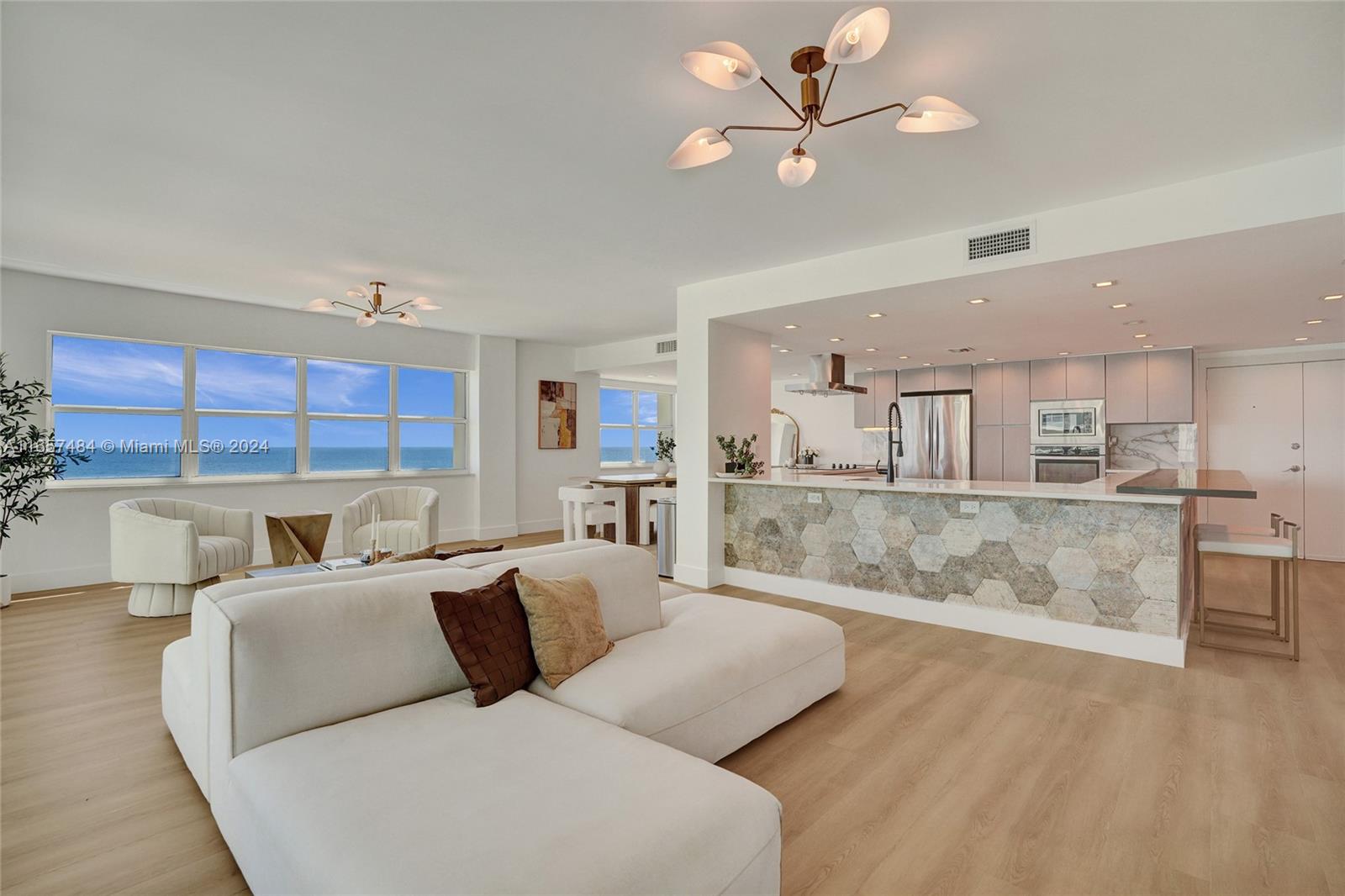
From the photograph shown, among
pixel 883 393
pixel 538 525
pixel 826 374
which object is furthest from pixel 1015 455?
pixel 538 525

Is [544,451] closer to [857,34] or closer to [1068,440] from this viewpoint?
[1068,440]

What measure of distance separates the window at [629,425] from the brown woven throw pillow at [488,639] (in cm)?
789

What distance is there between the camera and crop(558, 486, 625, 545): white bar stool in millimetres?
6703

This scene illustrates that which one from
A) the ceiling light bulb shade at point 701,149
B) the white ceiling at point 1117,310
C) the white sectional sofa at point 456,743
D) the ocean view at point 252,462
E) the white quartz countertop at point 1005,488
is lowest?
the white sectional sofa at point 456,743

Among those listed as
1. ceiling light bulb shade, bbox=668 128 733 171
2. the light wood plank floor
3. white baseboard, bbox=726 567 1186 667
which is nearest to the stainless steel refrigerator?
white baseboard, bbox=726 567 1186 667

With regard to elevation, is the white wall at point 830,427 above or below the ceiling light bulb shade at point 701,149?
below

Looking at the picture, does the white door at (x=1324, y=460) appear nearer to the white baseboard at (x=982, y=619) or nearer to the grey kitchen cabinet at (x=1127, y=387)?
the grey kitchen cabinet at (x=1127, y=387)

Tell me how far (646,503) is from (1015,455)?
14.4 ft

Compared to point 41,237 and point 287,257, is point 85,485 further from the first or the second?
point 287,257

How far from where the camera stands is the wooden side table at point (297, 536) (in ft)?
16.1

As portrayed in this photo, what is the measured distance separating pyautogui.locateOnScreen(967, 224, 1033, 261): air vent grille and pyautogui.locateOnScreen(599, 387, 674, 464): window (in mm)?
6962

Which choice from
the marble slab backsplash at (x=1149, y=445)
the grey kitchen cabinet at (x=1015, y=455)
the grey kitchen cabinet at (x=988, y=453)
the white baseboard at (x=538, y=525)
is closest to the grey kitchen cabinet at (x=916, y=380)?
the grey kitchen cabinet at (x=988, y=453)

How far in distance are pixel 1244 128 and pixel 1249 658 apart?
2.84 metres

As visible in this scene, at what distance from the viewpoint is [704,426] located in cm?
528
